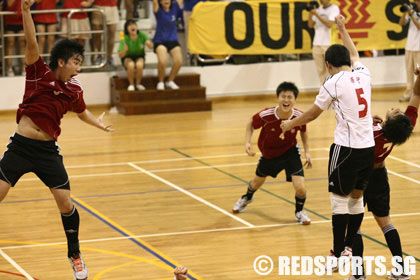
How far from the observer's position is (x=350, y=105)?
22.6 feet

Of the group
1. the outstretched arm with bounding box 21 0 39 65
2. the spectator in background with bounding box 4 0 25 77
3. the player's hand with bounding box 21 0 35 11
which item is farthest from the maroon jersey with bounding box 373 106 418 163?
the spectator in background with bounding box 4 0 25 77

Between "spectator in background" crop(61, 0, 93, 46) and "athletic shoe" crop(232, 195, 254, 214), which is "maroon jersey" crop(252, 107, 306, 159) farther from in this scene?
"spectator in background" crop(61, 0, 93, 46)

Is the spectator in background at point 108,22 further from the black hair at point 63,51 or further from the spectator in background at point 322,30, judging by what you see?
the black hair at point 63,51

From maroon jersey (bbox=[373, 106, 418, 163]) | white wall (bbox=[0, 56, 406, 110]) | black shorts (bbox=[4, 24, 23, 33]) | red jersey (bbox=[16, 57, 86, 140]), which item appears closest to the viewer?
red jersey (bbox=[16, 57, 86, 140])

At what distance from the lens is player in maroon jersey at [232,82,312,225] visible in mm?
9164

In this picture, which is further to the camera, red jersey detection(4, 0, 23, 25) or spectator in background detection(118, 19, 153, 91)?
red jersey detection(4, 0, 23, 25)

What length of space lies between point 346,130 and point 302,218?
94.7 inches

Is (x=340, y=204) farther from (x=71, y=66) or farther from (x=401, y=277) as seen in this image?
(x=71, y=66)

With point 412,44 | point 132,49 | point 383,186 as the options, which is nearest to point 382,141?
point 383,186

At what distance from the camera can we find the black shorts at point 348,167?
6.91m

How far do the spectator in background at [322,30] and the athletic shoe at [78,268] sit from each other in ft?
41.4

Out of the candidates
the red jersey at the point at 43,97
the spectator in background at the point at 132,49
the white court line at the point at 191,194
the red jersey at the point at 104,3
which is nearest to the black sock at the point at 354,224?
the white court line at the point at 191,194

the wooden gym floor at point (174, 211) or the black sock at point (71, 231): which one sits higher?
the black sock at point (71, 231)

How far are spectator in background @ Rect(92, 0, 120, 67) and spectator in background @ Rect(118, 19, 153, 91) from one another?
1.15 metres
